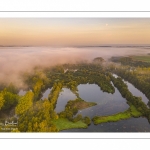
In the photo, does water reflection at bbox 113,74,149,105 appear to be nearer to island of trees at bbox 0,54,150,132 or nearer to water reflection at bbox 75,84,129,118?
island of trees at bbox 0,54,150,132

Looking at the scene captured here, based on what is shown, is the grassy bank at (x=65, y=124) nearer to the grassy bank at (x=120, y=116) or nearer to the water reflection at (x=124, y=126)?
the water reflection at (x=124, y=126)

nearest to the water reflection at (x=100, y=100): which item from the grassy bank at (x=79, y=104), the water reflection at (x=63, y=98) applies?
the grassy bank at (x=79, y=104)

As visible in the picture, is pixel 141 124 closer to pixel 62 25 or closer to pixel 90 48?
pixel 90 48

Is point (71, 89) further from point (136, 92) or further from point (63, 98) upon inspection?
point (136, 92)
